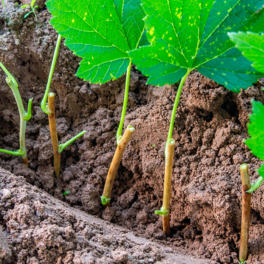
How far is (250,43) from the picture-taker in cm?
60

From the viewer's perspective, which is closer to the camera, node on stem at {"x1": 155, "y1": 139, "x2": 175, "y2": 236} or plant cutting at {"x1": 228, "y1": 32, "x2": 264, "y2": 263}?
plant cutting at {"x1": 228, "y1": 32, "x2": 264, "y2": 263}

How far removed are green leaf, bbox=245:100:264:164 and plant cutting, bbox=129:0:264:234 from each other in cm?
21

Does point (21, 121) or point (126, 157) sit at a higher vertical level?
point (21, 121)

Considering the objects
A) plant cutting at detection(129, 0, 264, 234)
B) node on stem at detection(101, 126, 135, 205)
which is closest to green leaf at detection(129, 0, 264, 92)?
plant cutting at detection(129, 0, 264, 234)

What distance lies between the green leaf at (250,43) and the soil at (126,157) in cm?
41

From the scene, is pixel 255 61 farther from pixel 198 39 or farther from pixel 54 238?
pixel 54 238

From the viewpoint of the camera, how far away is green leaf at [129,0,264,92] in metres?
0.80

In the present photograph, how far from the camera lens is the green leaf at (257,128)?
0.63m

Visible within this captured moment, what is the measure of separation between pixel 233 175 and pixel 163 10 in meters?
0.55

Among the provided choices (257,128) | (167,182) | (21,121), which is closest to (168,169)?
(167,182)

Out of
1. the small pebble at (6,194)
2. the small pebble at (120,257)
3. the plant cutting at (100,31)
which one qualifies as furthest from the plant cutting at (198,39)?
the small pebble at (6,194)

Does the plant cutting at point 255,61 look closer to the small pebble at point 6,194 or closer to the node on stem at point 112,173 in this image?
the node on stem at point 112,173

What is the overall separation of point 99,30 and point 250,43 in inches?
19.2

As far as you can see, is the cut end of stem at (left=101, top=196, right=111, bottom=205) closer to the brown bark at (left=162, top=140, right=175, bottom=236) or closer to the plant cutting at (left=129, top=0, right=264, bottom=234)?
the brown bark at (left=162, top=140, right=175, bottom=236)
